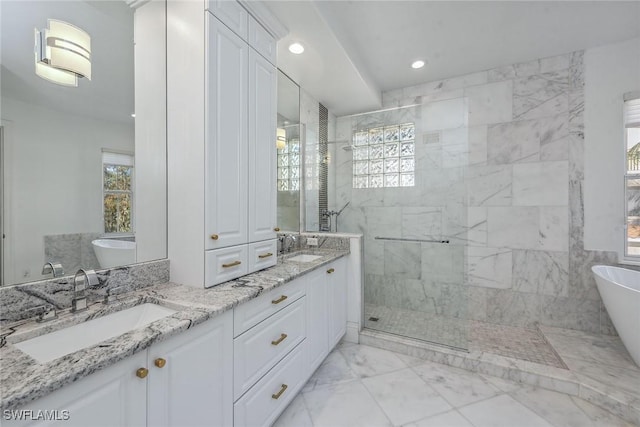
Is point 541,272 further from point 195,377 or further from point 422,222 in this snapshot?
point 195,377

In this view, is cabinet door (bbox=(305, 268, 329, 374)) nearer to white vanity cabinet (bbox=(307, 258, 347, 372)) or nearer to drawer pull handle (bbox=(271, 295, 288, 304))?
white vanity cabinet (bbox=(307, 258, 347, 372))

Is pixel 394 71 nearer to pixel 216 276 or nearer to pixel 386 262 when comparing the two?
pixel 386 262

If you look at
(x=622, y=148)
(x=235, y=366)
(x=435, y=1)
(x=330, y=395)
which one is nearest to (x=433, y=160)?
(x=435, y=1)

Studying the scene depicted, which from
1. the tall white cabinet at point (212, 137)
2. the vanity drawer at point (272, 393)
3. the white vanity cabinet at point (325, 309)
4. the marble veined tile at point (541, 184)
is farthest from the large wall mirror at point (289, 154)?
the marble veined tile at point (541, 184)

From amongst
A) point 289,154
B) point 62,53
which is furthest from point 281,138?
point 62,53

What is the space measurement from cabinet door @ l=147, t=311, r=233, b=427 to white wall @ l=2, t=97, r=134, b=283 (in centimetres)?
67

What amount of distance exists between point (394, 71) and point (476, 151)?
131 cm

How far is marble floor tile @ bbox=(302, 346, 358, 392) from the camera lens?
6.44 feet

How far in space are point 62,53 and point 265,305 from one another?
150 cm

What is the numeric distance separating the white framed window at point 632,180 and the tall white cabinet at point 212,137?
11.2ft

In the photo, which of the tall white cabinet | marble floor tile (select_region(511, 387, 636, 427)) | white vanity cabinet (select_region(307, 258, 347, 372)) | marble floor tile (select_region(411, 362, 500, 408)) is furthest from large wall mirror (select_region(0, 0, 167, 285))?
marble floor tile (select_region(511, 387, 636, 427))

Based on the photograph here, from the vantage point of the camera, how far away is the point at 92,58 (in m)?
1.26

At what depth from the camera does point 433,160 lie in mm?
2689

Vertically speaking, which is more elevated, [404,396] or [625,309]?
[625,309]
